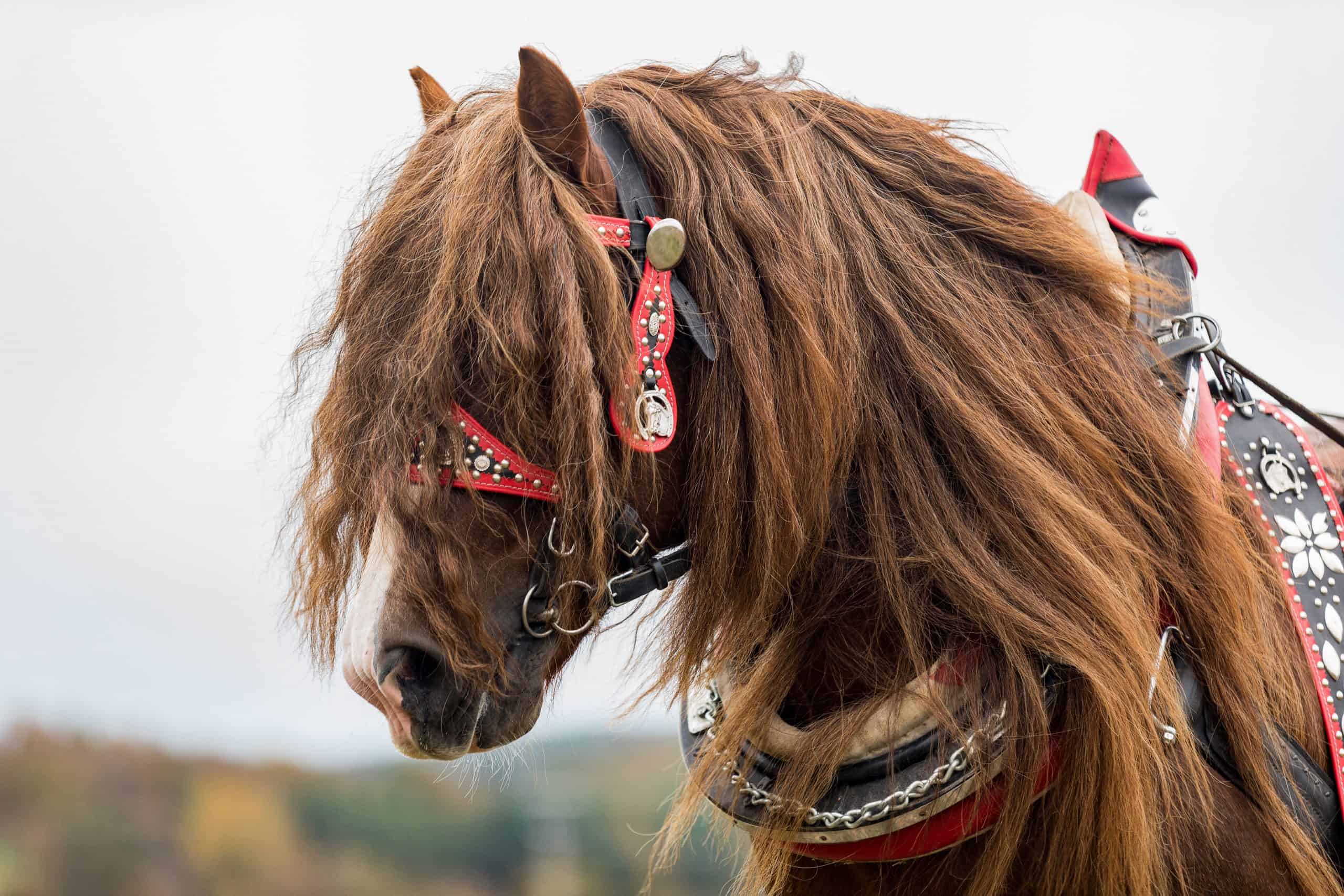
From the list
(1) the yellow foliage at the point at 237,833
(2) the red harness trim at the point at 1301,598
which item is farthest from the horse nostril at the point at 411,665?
(1) the yellow foliage at the point at 237,833

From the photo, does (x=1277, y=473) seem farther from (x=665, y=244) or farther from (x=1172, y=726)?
(x=665, y=244)

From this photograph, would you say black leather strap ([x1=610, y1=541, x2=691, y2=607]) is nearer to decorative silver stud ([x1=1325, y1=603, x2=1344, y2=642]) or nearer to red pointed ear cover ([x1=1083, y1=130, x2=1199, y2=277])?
decorative silver stud ([x1=1325, y1=603, x2=1344, y2=642])

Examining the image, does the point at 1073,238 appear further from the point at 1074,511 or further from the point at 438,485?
the point at 438,485

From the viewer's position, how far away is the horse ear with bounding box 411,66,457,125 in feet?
4.04

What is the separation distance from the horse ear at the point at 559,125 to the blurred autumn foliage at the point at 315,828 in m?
1.19

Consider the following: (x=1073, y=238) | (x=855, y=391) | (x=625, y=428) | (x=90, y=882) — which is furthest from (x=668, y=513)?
(x=90, y=882)

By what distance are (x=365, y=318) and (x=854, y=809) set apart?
689 mm

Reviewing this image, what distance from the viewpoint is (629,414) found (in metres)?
0.95

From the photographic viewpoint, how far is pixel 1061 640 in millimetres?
973

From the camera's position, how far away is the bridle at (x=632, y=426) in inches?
36.2

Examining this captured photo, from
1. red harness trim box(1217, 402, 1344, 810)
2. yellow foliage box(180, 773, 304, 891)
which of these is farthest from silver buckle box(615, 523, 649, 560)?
yellow foliage box(180, 773, 304, 891)

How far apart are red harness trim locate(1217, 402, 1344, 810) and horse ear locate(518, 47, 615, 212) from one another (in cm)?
80

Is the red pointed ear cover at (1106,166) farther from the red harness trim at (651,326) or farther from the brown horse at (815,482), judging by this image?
the red harness trim at (651,326)

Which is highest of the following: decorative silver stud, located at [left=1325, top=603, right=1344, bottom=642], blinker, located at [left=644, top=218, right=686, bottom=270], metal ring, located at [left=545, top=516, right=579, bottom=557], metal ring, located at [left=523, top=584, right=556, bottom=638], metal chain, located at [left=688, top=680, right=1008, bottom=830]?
blinker, located at [left=644, top=218, right=686, bottom=270]
